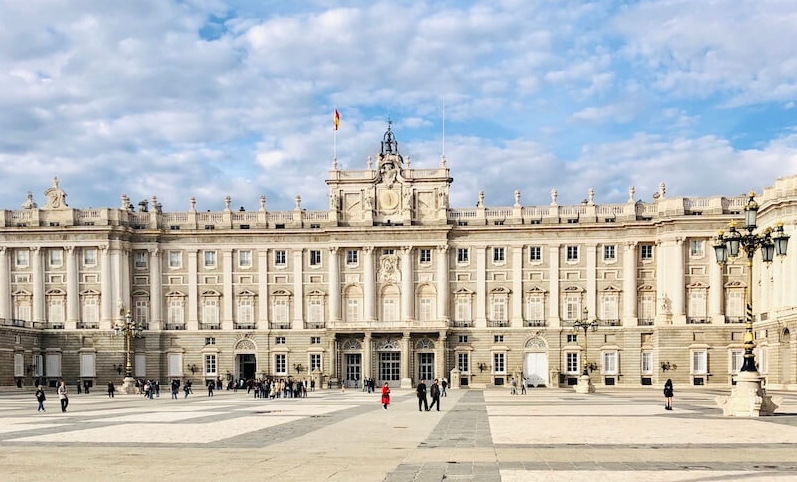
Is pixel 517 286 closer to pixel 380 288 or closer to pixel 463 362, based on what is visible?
pixel 463 362

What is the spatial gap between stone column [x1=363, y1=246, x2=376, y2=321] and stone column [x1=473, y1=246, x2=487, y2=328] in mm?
9628

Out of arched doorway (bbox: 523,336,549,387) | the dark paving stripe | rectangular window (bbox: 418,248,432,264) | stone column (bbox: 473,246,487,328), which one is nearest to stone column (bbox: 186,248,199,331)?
rectangular window (bbox: 418,248,432,264)

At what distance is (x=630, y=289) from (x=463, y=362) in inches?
652

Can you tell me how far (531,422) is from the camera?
3153cm

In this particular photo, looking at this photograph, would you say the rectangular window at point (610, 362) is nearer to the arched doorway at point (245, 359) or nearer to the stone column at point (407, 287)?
the stone column at point (407, 287)

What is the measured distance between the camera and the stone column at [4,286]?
265 feet

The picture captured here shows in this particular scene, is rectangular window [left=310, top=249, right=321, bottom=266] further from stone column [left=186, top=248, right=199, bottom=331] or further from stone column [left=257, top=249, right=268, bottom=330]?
stone column [left=186, top=248, right=199, bottom=331]

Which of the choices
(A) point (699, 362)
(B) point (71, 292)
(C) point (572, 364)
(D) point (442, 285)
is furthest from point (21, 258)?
(A) point (699, 362)

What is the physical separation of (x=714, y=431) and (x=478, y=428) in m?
7.53

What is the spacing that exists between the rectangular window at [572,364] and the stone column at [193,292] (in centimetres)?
3478

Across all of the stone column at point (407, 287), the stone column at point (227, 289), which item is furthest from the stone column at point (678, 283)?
the stone column at point (227, 289)

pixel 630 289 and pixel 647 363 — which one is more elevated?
pixel 630 289

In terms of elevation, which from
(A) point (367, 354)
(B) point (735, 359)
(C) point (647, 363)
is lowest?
(C) point (647, 363)

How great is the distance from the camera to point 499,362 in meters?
80.9
